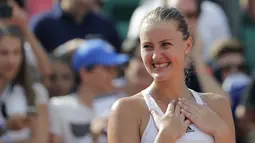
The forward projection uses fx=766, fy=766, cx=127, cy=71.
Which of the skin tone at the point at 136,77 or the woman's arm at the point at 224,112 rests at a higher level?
the skin tone at the point at 136,77

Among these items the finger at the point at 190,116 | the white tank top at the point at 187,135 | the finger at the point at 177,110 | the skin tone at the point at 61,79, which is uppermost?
the skin tone at the point at 61,79

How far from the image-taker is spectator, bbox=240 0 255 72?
9422mm

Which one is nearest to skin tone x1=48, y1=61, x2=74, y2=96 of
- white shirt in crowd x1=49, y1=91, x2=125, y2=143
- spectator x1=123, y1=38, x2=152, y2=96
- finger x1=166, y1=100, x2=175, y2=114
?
spectator x1=123, y1=38, x2=152, y2=96

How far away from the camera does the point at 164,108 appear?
14.2 feet

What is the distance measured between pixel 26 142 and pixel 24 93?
0.42 meters

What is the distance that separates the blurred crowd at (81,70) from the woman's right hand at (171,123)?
65cm

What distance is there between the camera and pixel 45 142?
601cm

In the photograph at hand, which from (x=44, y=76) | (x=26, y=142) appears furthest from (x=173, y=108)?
(x=44, y=76)

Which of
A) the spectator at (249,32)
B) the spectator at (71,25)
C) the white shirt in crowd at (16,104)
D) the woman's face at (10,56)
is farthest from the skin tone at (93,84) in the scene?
the spectator at (249,32)

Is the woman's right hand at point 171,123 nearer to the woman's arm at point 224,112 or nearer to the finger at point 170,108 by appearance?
the finger at point 170,108

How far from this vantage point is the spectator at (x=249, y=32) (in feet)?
30.9

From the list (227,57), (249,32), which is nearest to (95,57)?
(227,57)

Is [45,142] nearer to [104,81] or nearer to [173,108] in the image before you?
[104,81]

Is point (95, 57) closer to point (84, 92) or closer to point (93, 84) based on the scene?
point (93, 84)
